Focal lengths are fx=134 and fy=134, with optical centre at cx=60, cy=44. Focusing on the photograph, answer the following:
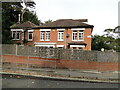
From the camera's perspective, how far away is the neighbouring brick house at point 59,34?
21391mm

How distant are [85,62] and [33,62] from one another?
19.3 ft

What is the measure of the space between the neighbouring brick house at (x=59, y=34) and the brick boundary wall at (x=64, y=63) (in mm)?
6411

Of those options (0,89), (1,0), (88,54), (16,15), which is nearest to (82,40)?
(88,54)

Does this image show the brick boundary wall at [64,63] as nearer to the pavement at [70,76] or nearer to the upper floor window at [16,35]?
the pavement at [70,76]

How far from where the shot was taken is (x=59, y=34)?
22.7 metres

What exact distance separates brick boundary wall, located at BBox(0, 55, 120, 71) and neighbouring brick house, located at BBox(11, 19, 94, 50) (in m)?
6.41

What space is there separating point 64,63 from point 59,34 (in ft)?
28.1

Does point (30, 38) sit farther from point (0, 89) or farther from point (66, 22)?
point (0, 89)

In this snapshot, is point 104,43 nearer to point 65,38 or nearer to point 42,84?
point 65,38

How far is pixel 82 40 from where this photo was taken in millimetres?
21625

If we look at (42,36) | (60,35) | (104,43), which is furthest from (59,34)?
(104,43)

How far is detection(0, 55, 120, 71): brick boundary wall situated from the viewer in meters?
14.7

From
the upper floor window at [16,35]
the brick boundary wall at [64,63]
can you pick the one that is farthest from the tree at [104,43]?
the upper floor window at [16,35]

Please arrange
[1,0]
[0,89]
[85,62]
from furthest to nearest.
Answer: [1,0] < [85,62] < [0,89]
